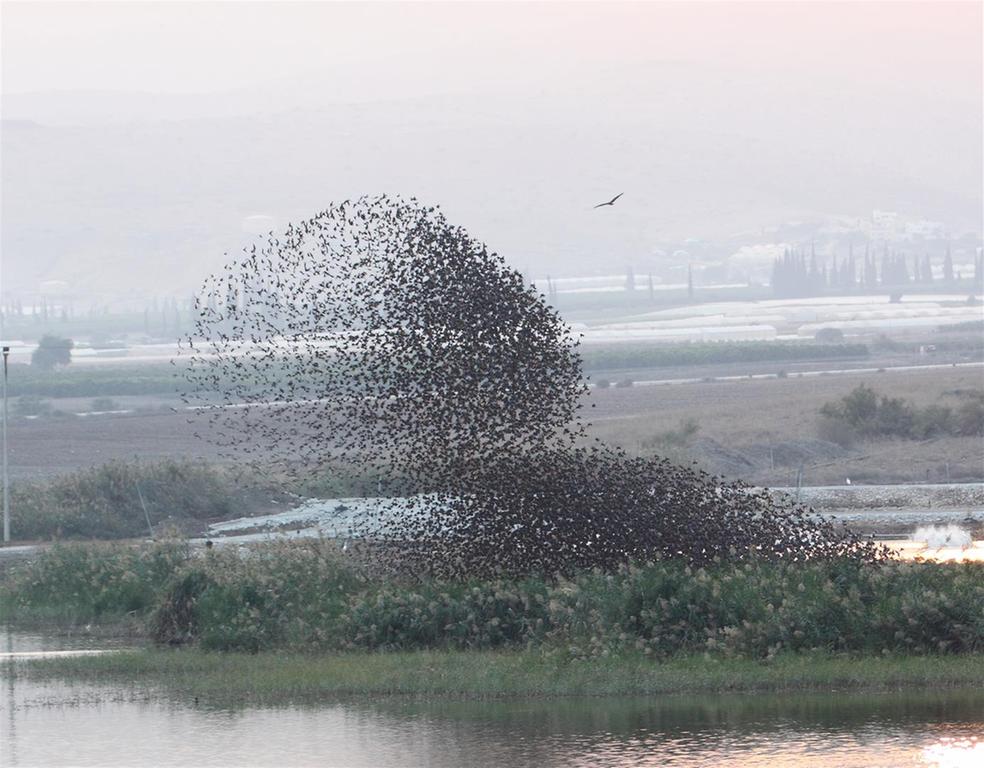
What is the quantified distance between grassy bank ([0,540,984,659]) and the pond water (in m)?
1.71

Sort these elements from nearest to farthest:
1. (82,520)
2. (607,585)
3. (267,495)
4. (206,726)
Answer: (206,726) < (607,585) < (82,520) < (267,495)

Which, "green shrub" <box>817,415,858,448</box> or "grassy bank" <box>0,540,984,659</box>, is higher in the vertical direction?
"grassy bank" <box>0,540,984,659</box>

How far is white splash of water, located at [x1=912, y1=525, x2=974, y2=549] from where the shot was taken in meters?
30.2

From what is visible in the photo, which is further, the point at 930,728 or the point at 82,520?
the point at 82,520

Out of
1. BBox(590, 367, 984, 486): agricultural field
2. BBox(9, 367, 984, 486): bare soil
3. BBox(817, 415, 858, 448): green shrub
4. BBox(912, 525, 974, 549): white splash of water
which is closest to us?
BBox(912, 525, 974, 549): white splash of water

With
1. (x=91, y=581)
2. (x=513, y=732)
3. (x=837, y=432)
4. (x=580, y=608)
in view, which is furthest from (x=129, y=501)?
(x=513, y=732)

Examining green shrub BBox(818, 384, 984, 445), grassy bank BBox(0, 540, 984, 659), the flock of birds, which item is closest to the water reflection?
grassy bank BBox(0, 540, 984, 659)

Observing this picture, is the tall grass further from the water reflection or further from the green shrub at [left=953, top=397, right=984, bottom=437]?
the green shrub at [left=953, top=397, right=984, bottom=437]

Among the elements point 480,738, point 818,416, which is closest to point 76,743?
point 480,738

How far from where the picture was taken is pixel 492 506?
23531 mm

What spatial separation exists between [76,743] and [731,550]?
9110 mm

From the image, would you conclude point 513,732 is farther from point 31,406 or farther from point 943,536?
→ point 31,406

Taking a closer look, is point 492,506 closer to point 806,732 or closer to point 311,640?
point 311,640

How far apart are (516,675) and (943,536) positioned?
14.4 m
